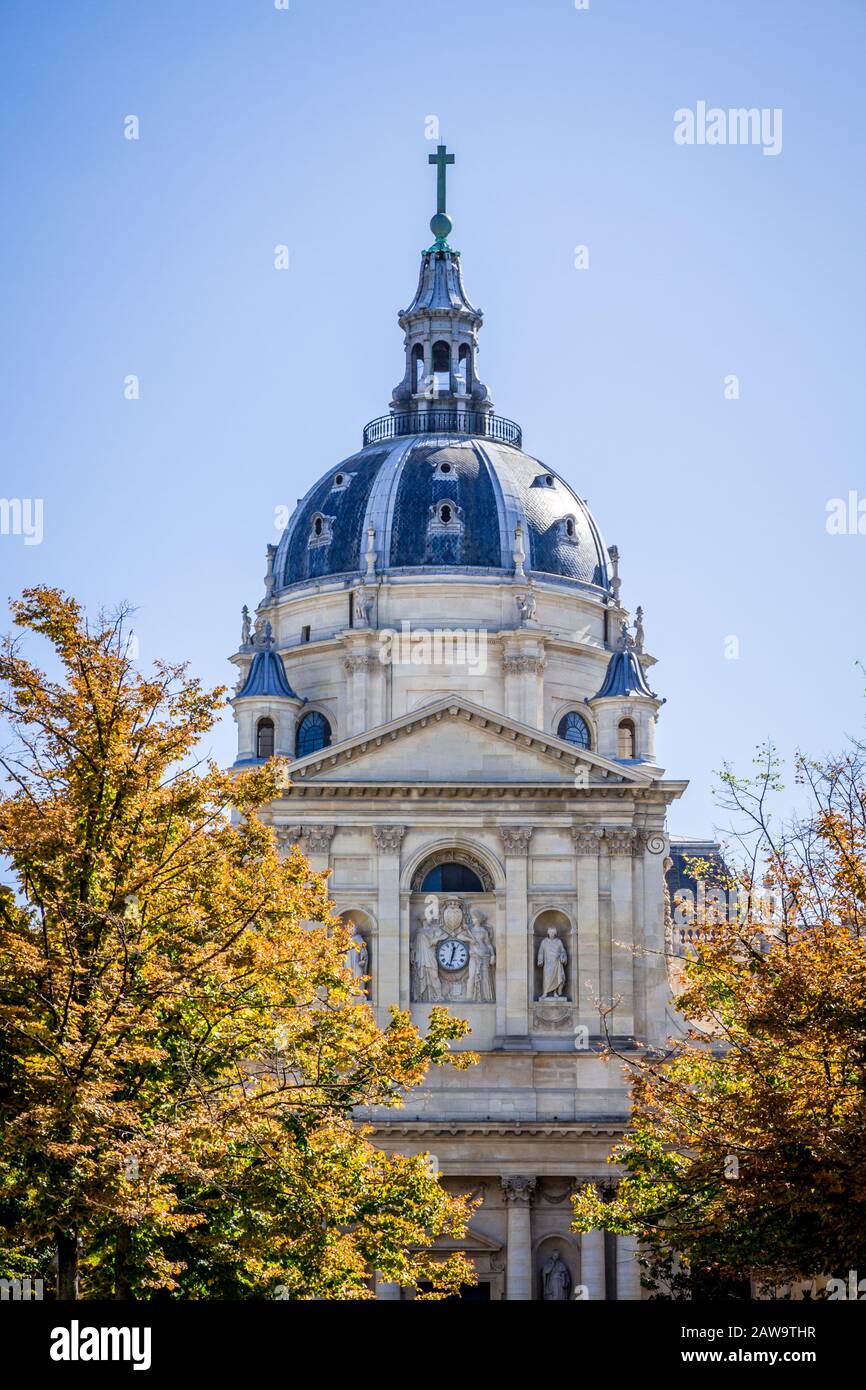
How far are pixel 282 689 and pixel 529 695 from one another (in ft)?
28.2

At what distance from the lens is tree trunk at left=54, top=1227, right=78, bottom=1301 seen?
31188 mm

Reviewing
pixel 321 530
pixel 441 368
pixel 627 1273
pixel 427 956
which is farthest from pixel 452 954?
pixel 441 368

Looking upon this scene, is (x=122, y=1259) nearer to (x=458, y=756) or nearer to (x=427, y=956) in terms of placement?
(x=427, y=956)

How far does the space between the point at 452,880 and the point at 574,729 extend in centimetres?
1437

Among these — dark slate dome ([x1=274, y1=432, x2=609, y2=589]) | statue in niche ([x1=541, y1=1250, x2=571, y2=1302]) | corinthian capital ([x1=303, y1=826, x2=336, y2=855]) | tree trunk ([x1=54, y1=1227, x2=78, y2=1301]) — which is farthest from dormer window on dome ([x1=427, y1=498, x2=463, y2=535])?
tree trunk ([x1=54, y1=1227, x2=78, y2=1301])

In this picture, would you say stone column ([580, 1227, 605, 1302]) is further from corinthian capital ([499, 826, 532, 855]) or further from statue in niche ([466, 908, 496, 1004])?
corinthian capital ([499, 826, 532, 855])

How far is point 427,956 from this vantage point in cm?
6681

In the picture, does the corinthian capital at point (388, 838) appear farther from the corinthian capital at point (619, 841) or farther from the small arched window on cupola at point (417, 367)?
the small arched window on cupola at point (417, 367)

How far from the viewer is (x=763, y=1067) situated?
36.2m

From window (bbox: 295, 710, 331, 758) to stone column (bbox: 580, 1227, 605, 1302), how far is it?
2213 centimetres

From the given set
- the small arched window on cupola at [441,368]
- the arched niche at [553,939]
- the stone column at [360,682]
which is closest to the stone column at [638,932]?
the arched niche at [553,939]

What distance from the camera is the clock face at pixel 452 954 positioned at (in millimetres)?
66750
